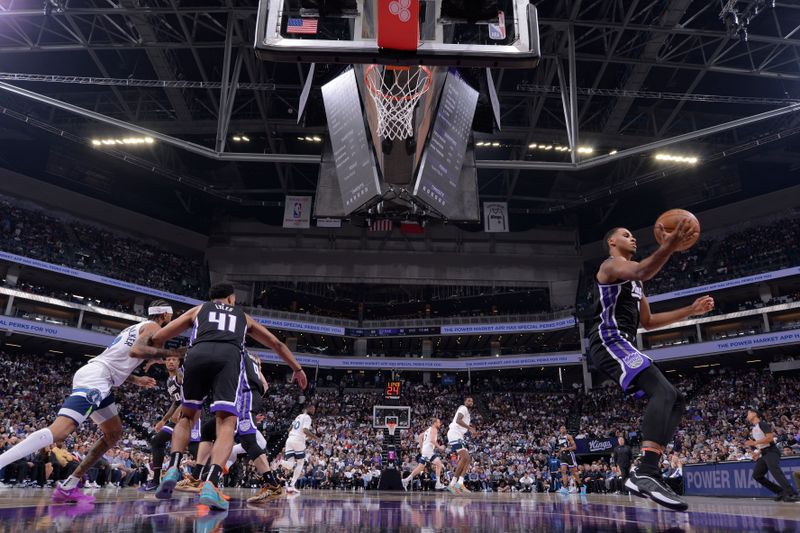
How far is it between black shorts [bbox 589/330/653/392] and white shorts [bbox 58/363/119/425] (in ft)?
14.3

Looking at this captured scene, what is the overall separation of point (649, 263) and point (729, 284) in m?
32.0

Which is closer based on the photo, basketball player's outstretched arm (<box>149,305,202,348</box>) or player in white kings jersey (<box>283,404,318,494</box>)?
basketball player's outstretched arm (<box>149,305,202,348</box>)

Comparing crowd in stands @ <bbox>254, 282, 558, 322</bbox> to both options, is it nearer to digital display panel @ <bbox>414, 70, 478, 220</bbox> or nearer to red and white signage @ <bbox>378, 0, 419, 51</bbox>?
digital display panel @ <bbox>414, 70, 478, 220</bbox>

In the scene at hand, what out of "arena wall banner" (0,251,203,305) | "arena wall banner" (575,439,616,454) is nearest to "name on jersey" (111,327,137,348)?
"arena wall banner" (575,439,616,454)

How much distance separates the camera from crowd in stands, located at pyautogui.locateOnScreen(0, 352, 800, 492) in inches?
714

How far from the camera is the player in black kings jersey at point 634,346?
372cm

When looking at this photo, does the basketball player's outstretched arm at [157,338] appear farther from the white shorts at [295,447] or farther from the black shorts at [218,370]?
the white shorts at [295,447]

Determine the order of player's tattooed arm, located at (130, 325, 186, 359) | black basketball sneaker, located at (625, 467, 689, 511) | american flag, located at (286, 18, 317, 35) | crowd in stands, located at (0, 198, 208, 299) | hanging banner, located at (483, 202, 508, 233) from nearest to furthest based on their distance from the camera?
1. black basketball sneaker, located at (625, 467, 689, 511)
2. player's tattooed arm, located at (130, 325, 186, 359)
3. american flag, located at (286, 18, 317, 35)
4. hanging banner, located at (483, 202, 508, 233)
5. crowd in stands, located at (0, 198, 208, 299)

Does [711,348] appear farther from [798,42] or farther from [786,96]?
[798,42]

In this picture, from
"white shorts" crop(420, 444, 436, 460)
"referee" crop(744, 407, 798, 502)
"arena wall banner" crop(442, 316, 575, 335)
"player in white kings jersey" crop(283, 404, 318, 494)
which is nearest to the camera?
"referee" crop(744, 407, 798, 502)

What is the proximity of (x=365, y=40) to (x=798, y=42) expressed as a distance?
20668 millimetres

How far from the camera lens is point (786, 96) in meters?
25.4

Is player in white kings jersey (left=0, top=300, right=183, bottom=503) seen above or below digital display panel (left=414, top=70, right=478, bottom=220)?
below

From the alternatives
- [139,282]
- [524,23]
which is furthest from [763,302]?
[139,282]
